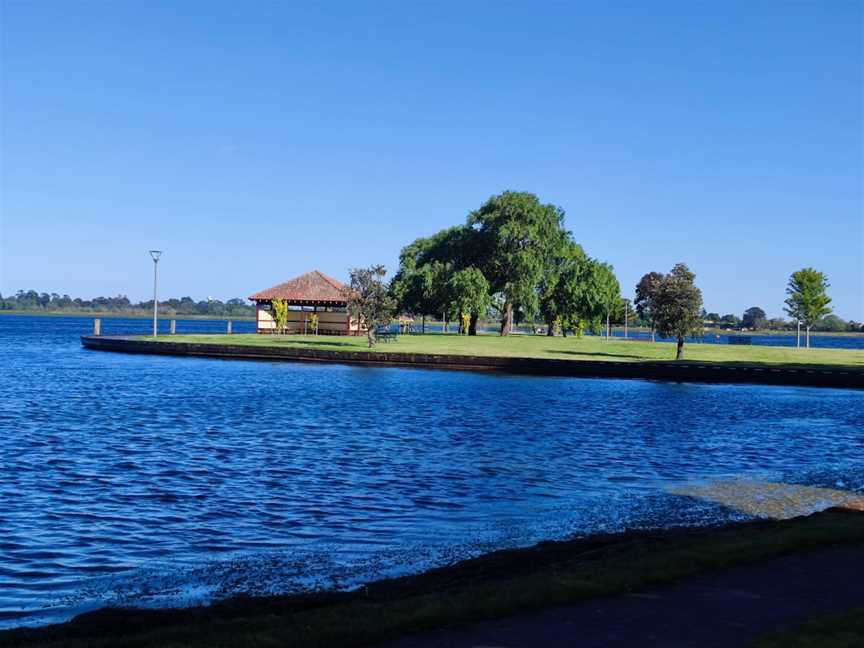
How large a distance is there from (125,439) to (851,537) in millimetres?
19460

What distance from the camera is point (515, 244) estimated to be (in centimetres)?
8400

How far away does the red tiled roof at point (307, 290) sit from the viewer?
86562 millimetres

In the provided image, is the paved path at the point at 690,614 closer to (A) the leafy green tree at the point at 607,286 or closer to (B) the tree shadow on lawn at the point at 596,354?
(B) the tree shadow on lawn at the point at 596,354

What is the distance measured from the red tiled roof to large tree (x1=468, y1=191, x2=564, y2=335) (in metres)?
15.2

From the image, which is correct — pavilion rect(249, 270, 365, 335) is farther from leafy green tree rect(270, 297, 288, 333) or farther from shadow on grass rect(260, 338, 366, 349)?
shadow on grass rect(260, 338, 366, 349)

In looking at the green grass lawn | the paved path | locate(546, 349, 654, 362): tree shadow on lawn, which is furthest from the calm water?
locate(546, 349, 654, 362): tree shadow on lawn

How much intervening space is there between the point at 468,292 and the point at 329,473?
5883 centimetres

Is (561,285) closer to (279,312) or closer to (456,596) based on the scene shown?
(279,312)

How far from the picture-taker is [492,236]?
278 feet

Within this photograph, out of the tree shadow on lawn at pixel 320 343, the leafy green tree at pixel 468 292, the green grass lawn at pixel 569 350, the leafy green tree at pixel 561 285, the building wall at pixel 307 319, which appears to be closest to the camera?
the green grass lawn at pixel 569 350

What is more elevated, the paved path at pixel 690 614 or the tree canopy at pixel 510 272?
the tree canopy at pixel 510 272

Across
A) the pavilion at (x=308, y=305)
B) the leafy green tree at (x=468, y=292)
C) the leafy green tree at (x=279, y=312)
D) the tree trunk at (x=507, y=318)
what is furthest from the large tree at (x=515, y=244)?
the leafy green tree at (x=279, y=312)

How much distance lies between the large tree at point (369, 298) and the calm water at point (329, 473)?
2089 cm

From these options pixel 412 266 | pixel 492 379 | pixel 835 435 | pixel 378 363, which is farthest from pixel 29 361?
pixel 835 435
